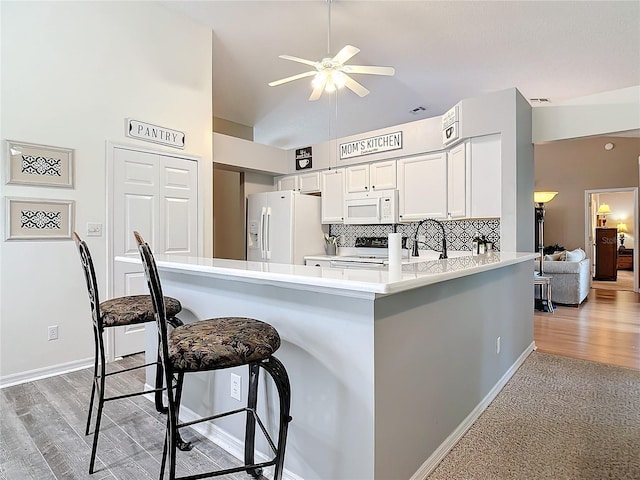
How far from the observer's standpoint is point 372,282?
1170 millimetres

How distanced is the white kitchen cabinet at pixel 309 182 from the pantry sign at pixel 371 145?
1.80ft

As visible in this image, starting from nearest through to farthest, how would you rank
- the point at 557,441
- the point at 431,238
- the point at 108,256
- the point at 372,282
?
the point at 372,282 < the point at 557,441 < the point at 108,256 < the point at 431,238

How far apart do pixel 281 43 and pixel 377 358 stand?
402 cm

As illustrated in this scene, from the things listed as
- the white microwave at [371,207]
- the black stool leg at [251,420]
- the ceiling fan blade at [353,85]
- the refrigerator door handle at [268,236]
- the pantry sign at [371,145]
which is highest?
the ceiling fan blade at [353,85]

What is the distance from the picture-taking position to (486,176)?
3.59 m

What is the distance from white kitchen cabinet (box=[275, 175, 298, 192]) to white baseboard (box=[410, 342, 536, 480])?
12.9 feet

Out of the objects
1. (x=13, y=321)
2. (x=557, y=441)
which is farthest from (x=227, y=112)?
(x=557, y=441)

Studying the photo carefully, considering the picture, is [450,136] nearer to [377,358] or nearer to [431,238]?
[431,238]

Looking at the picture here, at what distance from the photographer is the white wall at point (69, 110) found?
2.82 metres

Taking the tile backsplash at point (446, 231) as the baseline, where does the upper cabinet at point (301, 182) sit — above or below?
above

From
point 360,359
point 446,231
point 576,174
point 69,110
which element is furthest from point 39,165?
point 576,174

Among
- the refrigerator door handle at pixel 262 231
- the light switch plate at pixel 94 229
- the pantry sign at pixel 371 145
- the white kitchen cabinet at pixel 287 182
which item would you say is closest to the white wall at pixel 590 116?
the pantry sign at pixel 371 145

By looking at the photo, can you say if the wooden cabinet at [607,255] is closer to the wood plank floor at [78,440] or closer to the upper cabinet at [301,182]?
the upper cabinet at [301,182]

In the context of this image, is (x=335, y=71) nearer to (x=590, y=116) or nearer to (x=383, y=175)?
(x=383, y=175)
